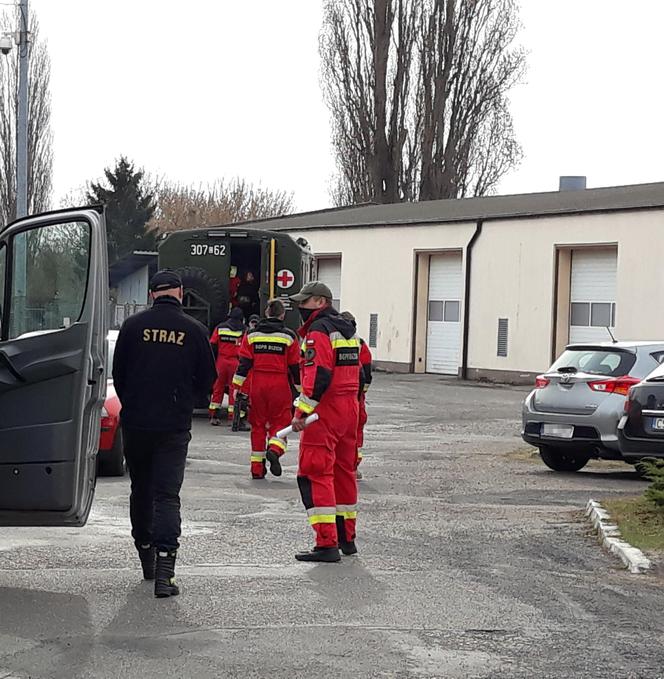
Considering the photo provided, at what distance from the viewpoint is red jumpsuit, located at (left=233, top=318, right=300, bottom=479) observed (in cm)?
1503

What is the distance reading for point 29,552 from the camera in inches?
387

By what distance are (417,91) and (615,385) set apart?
119ft

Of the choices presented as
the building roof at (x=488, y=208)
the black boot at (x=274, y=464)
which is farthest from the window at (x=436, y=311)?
the black boot at (x=274, y=464)

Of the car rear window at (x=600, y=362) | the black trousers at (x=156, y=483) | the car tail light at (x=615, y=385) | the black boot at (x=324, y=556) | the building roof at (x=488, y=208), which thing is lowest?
the black boot at (x=324, y=556)

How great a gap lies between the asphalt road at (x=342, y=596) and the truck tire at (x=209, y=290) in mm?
10043

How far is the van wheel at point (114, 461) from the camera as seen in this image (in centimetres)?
1485

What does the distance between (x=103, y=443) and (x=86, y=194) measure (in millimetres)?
66793

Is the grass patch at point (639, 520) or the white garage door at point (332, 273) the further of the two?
the white garage door at point (332, 273)

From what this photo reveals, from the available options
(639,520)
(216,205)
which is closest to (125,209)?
(216,205)

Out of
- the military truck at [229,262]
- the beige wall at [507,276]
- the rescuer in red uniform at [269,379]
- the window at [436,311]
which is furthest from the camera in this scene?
the window at [436,311]

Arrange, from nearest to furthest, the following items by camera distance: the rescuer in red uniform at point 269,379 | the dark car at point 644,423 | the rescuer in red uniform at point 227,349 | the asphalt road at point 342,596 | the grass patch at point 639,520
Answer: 1. the asphalt road at point 342,596
2. the grass patch at point 639,520
3. the dark car at point 644,423
4. the rescuer in red uniform at point 269,379
5. the rescuer in red uniform at point 227,349

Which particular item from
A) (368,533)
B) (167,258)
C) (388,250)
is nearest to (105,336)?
(368,533)

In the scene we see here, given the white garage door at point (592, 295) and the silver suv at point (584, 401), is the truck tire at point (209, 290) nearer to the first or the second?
the silver suv at point (584, 401)

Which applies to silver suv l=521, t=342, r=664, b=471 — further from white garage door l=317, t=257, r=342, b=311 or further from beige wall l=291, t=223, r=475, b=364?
white garage door l=317, t=257, r=342, b=311
